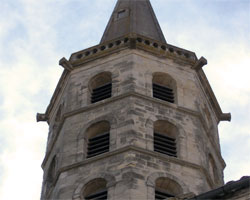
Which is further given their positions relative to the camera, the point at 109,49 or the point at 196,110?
the point at 109,49

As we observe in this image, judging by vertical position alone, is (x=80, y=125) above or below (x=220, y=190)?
above

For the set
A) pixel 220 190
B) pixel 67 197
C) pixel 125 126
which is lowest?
pixel 220 190

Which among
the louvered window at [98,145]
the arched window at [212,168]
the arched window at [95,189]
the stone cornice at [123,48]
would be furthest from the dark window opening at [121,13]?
the arched window at [95,189]

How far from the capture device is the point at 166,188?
28281 mm

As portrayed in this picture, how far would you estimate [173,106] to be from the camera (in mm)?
31766

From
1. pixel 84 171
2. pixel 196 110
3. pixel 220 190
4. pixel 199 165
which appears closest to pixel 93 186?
pixel 84 171

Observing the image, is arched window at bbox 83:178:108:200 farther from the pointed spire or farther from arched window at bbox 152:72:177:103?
the pointed spire

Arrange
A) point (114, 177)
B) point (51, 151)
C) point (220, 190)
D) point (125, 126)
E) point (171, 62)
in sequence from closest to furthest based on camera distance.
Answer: point (220, 190)
point (114, 177)
point (125, 126)
point (51, 151)
point (171, 62)

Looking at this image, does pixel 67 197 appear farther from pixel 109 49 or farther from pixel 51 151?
pixel 109 49

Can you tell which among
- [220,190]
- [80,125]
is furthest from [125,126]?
[220,190]

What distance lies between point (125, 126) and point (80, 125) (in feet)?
6.22

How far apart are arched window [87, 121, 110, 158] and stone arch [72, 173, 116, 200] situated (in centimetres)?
145

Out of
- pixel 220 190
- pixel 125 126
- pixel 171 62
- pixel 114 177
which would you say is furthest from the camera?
pixel 171 62

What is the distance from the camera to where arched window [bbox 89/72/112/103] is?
32.8m
